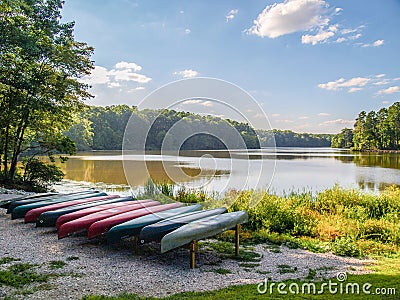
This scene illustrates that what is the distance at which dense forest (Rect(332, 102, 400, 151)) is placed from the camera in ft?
197

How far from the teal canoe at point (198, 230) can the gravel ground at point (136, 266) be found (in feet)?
1.40

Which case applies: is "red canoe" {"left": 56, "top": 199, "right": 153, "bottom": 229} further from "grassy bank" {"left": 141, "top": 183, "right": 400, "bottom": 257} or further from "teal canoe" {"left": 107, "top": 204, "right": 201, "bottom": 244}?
"grassy bank" {"left": 141, "top": 183, "right": 400, "bottom": 257}

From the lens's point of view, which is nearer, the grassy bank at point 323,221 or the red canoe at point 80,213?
the red canoe at point 80,213

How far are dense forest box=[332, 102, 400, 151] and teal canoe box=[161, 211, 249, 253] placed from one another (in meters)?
62.9

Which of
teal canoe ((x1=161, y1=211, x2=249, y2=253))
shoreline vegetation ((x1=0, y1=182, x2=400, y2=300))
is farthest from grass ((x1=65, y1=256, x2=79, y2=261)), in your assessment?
shoreline vegetation ((x1=0, y1=182, x2=400, y2=300))

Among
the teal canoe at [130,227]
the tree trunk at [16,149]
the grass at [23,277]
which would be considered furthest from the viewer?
the tree trunk at [16,149]

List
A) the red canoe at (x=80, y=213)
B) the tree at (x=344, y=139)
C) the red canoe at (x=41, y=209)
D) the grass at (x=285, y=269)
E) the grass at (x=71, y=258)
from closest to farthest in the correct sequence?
the grass at (x=285, y=269)
the grass at (x=71, y=258)
the red canoe at (x=80, y=213)
the red canoe at (x=41, y=209)
the tree at (x=344, y=139)

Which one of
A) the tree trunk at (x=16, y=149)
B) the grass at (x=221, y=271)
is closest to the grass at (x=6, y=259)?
the grass at (x=221, y=271)

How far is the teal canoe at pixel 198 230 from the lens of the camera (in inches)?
195

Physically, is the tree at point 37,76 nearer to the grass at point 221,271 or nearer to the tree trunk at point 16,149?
the tree trunk at point 16,149

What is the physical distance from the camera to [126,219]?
20.1 ft

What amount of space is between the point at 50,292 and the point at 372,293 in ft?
12.0

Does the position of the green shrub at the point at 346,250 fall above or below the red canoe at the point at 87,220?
below

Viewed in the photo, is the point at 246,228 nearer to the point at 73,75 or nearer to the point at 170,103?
the point at 170,103
